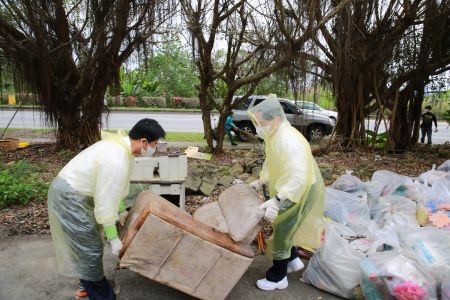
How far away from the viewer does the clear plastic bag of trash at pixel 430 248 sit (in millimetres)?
2945

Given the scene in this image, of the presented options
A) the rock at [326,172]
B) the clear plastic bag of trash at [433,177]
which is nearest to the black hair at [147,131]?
the clear plastic bag of trash at [433,177]

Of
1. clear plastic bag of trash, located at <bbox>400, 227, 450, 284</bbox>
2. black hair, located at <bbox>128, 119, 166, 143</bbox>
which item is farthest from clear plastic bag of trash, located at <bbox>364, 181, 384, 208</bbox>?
black hair, located at <bbox>128, 119, 166, 143</bbox>

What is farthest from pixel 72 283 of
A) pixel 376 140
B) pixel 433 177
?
pixel 376 140

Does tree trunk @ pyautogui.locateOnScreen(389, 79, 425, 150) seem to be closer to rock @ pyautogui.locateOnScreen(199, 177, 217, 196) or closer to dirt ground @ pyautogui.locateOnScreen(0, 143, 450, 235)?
dirt ground @ pyautogui.locateOnScreen(0, 143, 450, 235)

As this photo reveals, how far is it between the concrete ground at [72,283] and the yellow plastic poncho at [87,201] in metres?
0.54

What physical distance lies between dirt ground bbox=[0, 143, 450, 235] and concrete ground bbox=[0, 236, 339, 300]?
0.65 m

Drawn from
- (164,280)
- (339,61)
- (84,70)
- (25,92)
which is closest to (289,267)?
(164,280)

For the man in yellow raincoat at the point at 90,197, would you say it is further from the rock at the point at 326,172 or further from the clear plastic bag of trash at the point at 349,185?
the rock at the point at 326,172

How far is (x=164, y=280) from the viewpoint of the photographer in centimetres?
268

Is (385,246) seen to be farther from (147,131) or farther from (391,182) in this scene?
(147,131)

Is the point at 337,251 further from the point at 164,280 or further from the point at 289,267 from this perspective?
the point at 164,280

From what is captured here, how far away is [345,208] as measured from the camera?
4.16m

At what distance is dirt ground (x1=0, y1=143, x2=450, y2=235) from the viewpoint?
4.39 meters

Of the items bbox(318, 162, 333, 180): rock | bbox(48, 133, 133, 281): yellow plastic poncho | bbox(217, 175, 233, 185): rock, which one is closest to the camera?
bbox(48, 133, 133, 281): yellow plastic poncho
